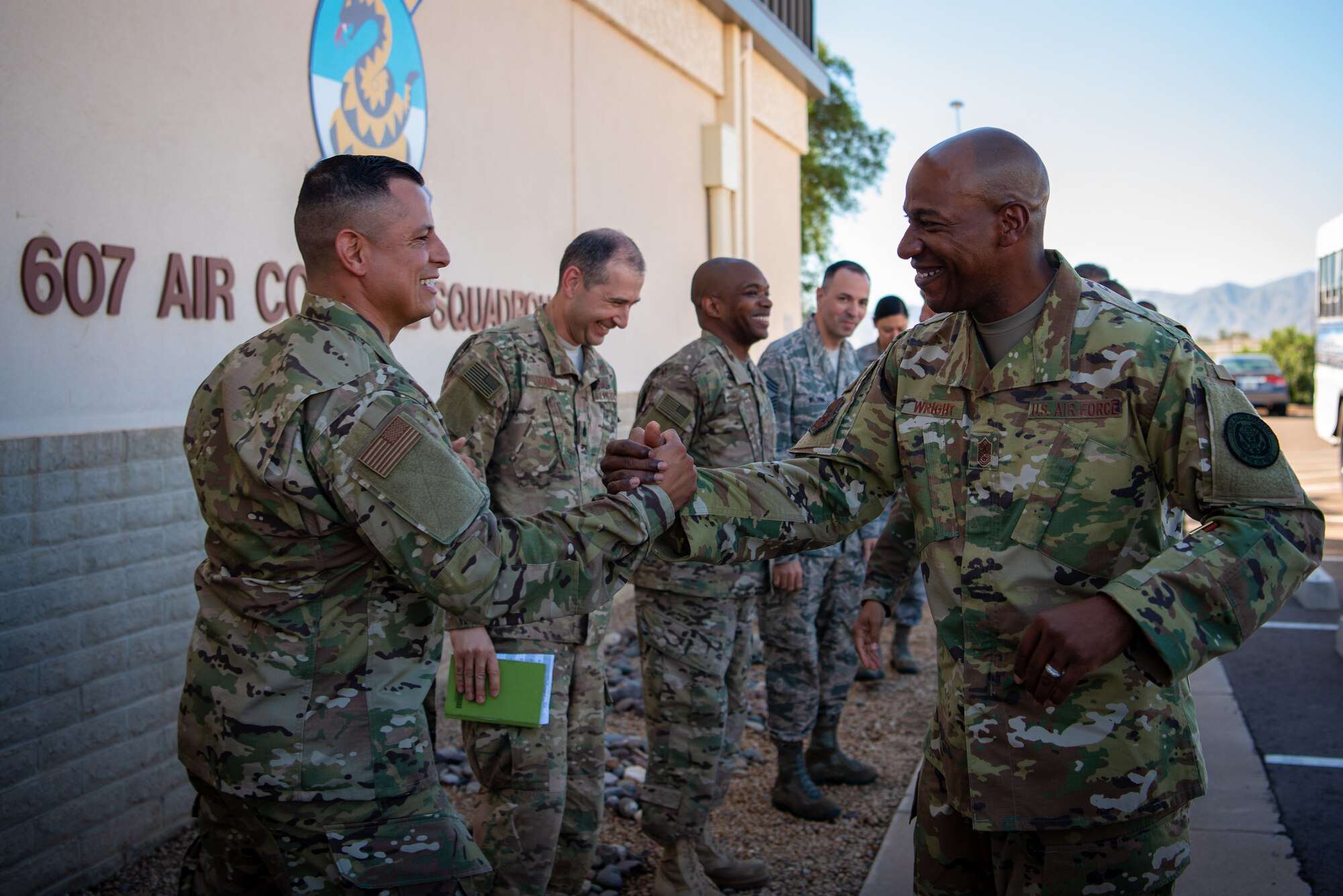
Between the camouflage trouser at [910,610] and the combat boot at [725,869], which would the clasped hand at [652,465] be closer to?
the combat boot at [725,869]

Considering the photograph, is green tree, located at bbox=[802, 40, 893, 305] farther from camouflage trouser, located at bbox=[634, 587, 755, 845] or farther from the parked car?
camouflage trouser, located at bbox=[634, 587, 755, 845]

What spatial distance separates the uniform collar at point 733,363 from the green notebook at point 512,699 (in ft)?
5.01

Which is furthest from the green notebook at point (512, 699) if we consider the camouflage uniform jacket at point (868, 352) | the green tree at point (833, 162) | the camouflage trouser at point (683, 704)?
the green tree at point (833, 162)

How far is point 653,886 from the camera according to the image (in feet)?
12.1

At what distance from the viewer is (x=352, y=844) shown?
6.47 feet

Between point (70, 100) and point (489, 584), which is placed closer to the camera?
point (489, 584)

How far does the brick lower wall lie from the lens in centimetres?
325

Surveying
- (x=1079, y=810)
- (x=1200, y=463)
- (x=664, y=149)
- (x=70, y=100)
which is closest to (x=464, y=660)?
(x=1079, y=810)

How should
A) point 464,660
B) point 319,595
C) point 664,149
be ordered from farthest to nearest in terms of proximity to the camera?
point 664,149 < point 464,660 < point 319,595

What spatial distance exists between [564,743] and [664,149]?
6916 mm

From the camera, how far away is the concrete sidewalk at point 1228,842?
12.0 ft

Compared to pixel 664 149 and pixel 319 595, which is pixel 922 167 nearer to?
pixel 319 595

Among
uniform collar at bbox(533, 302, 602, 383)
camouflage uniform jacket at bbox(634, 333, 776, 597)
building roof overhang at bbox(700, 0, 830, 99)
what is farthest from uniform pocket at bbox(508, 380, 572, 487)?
building roof overhang at bbox(700, 0, 830, 99)

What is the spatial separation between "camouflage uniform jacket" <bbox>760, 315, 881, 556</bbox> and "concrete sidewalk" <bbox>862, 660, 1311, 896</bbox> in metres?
1.41
